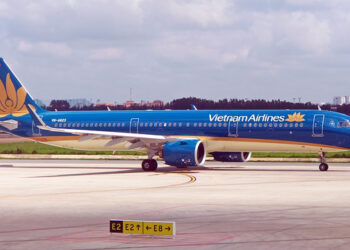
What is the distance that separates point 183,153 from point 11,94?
16886mm

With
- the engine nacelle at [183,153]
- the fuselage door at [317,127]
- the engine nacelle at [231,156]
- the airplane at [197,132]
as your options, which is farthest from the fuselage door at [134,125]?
the fuselage door at [317,127]

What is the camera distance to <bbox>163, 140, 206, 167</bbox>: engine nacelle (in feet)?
131

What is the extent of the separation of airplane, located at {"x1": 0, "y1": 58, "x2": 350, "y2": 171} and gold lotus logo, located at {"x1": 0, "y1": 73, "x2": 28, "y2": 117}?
0.51 meters

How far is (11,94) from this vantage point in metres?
49.7

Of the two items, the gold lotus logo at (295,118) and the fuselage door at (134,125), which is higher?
the gold lotus logo at (295,118)

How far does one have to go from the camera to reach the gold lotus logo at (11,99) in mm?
49469

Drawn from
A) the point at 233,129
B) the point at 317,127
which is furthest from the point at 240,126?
the point at 317,127

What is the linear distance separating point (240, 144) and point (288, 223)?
22.9 m

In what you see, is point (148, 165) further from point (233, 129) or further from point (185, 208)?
point (185, 208)

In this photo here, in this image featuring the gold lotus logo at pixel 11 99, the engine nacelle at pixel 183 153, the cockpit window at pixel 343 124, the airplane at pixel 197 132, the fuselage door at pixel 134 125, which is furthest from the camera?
the gold lotus logo at pixel 11 99

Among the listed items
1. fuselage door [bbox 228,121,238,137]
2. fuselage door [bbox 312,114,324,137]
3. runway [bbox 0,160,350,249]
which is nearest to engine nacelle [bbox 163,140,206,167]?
runway [bbox 0,160,350,249]

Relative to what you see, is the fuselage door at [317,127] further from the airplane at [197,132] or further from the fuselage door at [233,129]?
the fuselage door at [233,129]

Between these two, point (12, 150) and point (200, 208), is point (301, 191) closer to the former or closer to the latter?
point (200, 208)

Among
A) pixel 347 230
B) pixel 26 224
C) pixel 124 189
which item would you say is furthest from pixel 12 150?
pixel 347 230
